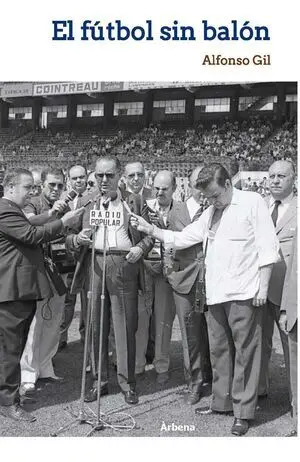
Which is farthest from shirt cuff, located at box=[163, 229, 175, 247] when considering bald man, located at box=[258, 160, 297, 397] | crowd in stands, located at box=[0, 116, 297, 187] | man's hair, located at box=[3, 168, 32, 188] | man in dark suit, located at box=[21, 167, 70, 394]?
crowd in stands, located at box=[0, 116, 297, 187]

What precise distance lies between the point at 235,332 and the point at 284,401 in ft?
3.46

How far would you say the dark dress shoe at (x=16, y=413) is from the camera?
409 cm

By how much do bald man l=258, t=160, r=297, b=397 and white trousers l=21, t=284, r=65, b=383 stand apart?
1.99 metres

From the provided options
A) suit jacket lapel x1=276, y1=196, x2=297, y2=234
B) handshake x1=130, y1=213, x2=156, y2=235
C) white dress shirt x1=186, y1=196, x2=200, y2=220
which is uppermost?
white dress shirt x1=186, y1=196, x2=200, y2=220

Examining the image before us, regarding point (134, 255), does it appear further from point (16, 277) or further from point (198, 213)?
point (16, 277)

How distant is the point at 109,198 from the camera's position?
14.6 ft

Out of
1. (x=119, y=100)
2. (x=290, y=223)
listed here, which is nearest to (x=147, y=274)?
(x=290, y=223)

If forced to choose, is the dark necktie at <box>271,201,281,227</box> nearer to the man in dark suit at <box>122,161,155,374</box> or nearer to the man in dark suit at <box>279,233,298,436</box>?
the man in dark suit at <box>279,233,298,436</box>

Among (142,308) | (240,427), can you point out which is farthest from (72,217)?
(240,427)

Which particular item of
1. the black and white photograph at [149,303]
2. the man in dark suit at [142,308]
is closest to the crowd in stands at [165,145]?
the man in dark suit at [142,308]

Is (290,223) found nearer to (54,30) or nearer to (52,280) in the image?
(52,280)

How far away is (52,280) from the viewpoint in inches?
180

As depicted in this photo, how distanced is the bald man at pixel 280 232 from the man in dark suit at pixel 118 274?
1.08m

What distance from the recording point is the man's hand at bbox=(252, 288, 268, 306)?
151 inches
